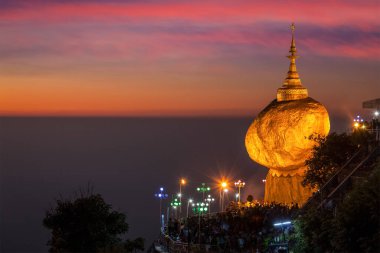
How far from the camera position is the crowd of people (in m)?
33.7

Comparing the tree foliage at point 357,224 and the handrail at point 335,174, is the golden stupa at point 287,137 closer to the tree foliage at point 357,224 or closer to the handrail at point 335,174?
the handrail at point 335,174

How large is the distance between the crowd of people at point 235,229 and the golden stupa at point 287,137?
28.6ft

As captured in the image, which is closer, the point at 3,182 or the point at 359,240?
the point at 359,240

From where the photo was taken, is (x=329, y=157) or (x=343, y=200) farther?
(x=329, y=157)

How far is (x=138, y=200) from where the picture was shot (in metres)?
118

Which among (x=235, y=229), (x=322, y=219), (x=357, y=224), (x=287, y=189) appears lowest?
(x=357, y=224)

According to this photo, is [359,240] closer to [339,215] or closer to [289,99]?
[339,215]

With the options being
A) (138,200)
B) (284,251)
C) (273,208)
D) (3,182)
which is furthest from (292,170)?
(3,182)

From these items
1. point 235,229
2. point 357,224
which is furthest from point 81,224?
point 357,224

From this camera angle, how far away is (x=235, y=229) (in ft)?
116

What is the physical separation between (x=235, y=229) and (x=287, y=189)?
15.0 meters

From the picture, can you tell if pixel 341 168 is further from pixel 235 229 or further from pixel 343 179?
pixel 235 229

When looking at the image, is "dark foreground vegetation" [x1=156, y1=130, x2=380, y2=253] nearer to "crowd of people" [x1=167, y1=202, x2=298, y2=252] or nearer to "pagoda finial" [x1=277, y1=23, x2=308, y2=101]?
"crowd of people" [x1=167, y1=202, x2=298, y2=252]

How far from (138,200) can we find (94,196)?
8206 centimetres
